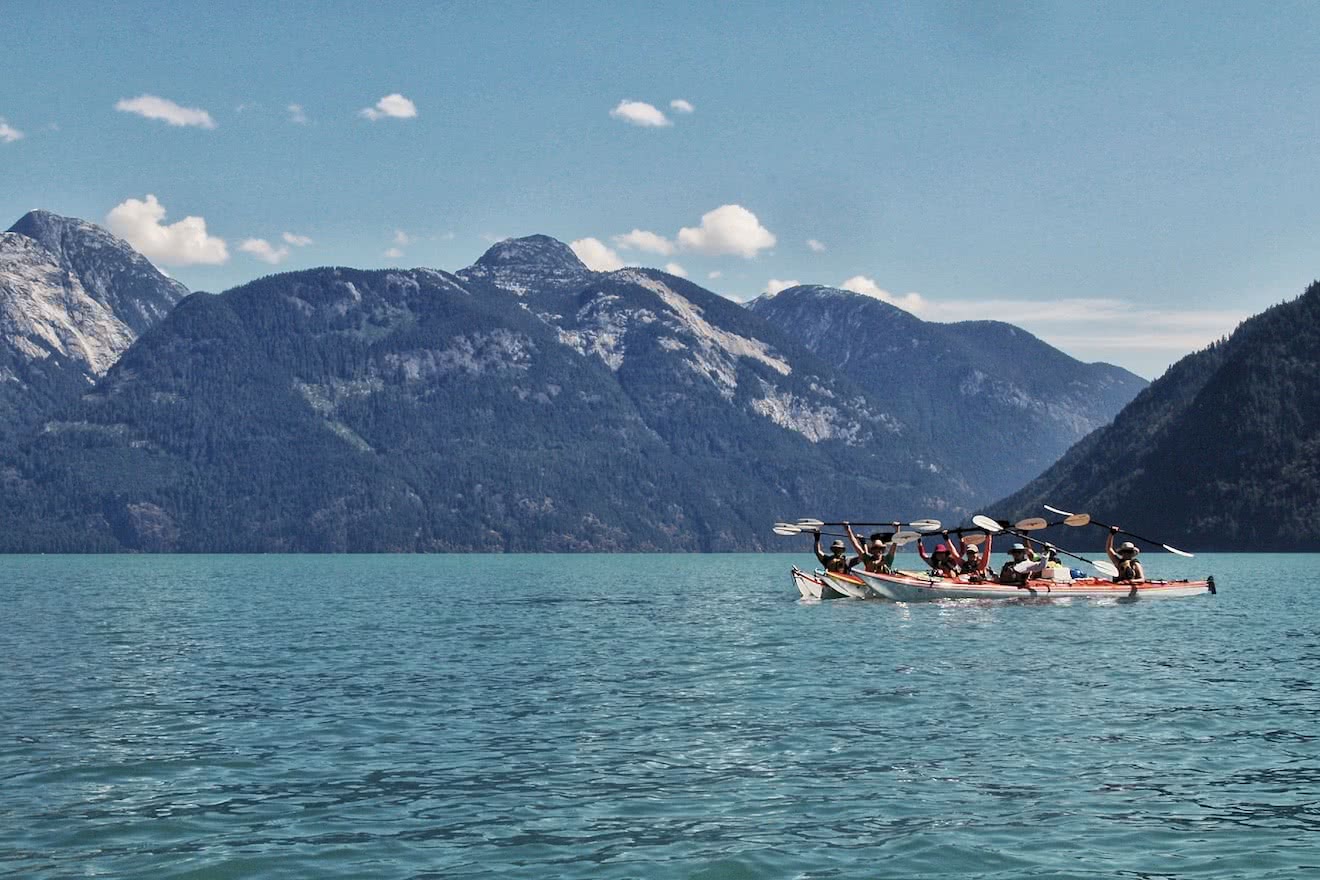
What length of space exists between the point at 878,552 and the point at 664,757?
6597 centimetres

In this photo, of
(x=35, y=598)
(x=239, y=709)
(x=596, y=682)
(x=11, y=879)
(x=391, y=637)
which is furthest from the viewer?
(x=35, y=598)

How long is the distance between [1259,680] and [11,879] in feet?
135

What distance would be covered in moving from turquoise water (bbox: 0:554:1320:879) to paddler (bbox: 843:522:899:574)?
84.6 feet

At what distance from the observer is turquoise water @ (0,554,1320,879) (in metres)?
24.0

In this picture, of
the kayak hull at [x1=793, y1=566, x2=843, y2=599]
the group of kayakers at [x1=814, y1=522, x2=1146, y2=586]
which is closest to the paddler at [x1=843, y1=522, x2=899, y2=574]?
the group of kayakers at [x1=814, y1=522, x2=1146, y2=586]

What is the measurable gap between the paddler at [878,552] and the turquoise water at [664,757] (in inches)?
1015

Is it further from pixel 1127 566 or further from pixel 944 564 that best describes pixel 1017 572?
pixel 1127 566

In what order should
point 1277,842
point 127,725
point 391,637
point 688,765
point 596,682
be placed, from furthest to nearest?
point 391,637
point 596,682
point 127,725
point 688,765
point 1277,842

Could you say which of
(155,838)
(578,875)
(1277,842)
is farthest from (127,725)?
(1277,842)

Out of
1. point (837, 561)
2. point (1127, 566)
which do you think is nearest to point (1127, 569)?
point (1127, 566)

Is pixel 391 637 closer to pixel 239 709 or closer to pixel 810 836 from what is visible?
pixel 239 709

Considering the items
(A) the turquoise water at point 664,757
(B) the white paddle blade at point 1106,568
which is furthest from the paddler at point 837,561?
(A) the turquoise water at point 664,757

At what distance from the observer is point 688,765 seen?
3189 centimetres

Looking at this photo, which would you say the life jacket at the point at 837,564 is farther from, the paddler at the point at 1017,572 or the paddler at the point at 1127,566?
the paddler at the point at 1127,566
